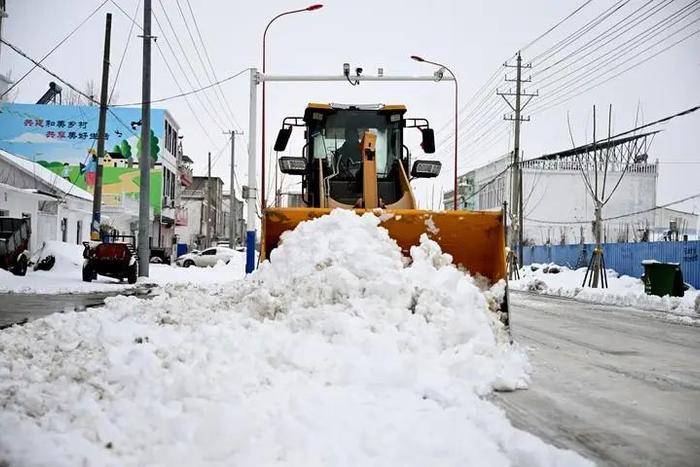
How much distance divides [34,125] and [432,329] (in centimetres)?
4035

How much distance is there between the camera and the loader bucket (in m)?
6.62

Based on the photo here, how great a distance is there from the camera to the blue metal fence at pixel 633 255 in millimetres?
19984

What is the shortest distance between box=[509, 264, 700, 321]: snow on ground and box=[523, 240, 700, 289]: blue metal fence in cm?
54

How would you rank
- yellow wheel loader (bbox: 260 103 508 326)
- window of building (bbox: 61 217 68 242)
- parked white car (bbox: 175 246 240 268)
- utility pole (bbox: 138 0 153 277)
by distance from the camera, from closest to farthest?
1. yellow wheel loader (bbox: 260 103 508 326)
2. utility pole (bbox: 138 0 153 277)
3. window of building (bbox: 61 217 68 242)
4. parked white car (bbox: 175 246 240 268)

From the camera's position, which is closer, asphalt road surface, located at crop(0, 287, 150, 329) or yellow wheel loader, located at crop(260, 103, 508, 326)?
yellow wheel loader, located at crop(260, 103, 508, 326)

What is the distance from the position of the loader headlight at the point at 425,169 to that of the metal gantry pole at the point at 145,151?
37.1 ft

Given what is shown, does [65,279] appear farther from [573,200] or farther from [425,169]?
[573,200]

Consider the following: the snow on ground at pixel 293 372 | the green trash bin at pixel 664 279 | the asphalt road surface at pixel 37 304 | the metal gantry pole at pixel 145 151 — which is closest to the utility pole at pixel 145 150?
the metal gantry pole at pixel 145 151

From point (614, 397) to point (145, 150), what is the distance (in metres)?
16.3

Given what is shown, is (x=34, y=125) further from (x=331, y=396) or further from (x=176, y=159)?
(x=331, y=396)

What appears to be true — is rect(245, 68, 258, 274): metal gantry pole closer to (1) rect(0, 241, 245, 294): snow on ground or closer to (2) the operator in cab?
(1) rect(0, 241, 245, 294): snow on ground

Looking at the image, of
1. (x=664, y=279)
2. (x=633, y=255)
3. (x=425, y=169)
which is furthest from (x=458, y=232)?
(x=633, y=255)

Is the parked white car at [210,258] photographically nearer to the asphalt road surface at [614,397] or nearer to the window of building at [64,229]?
the window of building at [64,229]

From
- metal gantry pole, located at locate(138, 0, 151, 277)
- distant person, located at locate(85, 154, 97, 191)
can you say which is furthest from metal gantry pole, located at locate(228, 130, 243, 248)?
metal gantry pole, located at locate(138, 0, 151, 277)
